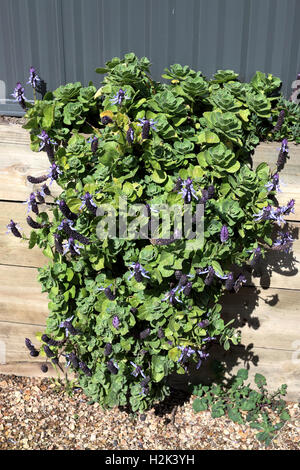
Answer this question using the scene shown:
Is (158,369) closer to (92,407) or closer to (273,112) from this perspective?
(92,407)

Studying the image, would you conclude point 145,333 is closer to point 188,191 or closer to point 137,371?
point 137,371

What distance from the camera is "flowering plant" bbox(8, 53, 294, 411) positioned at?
1888 mm

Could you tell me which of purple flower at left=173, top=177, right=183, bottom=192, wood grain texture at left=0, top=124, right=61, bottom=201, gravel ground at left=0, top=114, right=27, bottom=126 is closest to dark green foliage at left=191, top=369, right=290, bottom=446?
purple flower at left=173, top=177, right=183, bottom=192

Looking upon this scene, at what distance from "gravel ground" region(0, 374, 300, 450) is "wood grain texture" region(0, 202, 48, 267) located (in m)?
0.79

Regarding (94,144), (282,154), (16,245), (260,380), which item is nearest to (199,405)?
(260,380)

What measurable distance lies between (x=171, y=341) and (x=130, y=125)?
94cm

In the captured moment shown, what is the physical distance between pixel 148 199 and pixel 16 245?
2.82 feet

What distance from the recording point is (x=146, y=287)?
2.10 meters

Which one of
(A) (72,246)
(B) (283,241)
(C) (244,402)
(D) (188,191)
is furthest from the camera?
(C) (244,402)

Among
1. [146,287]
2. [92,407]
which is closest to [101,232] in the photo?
[146,287]

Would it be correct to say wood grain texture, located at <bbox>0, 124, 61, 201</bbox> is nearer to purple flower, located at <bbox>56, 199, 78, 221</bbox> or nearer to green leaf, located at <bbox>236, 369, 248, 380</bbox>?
purple flower, located at <bbox>56, 199, 78, 221</bbox>

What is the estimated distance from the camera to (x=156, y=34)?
7.16ft

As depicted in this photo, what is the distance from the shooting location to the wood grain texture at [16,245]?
7.84ft

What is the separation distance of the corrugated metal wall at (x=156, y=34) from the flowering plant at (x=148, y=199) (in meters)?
0.18
